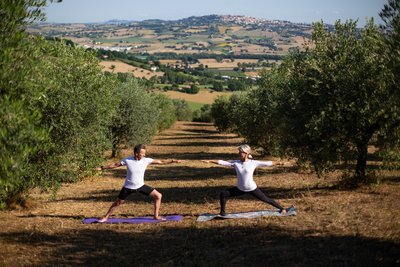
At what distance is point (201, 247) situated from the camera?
10875mm

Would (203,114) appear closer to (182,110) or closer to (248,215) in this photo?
(182,110)

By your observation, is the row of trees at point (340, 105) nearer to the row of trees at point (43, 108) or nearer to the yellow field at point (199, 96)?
the row of trees at point (43, 108)

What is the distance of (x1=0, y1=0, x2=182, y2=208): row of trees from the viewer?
9609 millimetres

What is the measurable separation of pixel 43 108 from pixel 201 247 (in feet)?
30.7

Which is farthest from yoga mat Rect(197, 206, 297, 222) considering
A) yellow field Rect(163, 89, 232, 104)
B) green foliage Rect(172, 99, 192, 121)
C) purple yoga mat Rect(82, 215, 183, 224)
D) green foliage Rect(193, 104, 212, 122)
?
yellow field Rect(163, 89, 232, 104)

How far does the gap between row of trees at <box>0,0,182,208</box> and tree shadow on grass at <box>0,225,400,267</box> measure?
2234mm

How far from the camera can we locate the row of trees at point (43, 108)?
9.61m

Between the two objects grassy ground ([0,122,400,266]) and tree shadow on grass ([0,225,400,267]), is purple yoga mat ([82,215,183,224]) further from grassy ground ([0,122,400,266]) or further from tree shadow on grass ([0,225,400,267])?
tree shadow on grass ([0,225,400,267])

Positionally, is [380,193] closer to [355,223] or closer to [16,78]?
[355,223]

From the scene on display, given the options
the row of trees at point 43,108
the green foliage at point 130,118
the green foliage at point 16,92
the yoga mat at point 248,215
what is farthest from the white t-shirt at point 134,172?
the green foliage at point 130,118

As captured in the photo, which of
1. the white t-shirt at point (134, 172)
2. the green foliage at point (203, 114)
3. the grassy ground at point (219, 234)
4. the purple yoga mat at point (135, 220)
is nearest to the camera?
the grassy ground at point (219, 234)

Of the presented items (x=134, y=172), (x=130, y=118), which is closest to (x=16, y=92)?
(x=134, y=172)

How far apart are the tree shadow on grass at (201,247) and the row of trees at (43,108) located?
88.0 inches

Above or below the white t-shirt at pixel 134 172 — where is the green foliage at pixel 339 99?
above
